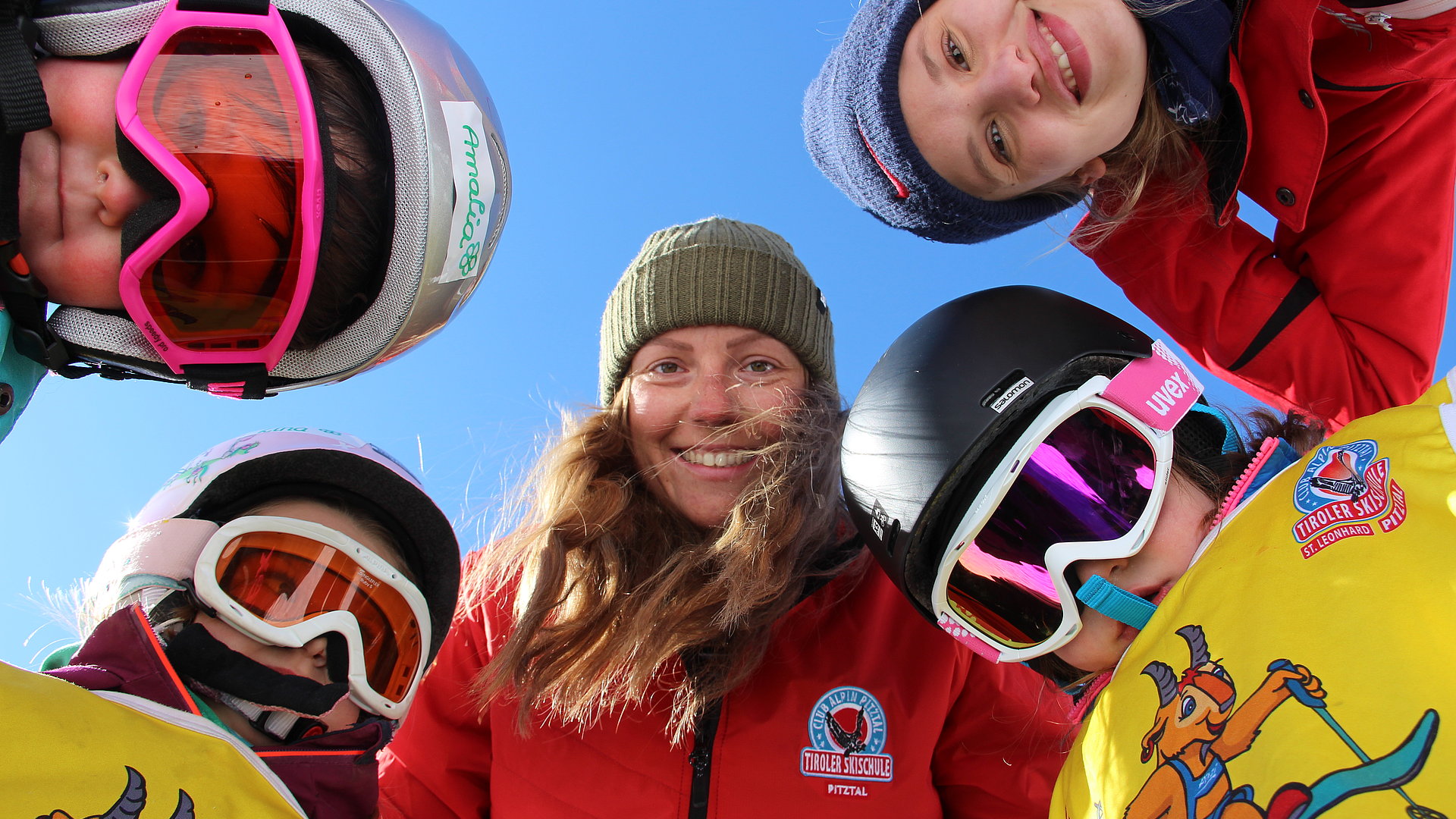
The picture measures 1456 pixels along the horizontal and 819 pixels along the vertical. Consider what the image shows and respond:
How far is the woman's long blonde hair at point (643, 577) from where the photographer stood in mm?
2861

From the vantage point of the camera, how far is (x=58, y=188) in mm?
1748

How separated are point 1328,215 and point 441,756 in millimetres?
3207

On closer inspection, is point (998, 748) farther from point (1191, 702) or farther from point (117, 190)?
point (117, 190)

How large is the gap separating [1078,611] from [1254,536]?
0.47 metres

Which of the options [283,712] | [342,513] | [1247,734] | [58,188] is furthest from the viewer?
[342,513]

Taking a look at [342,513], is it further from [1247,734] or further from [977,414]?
[1247,734]

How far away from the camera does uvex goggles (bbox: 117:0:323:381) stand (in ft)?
5.77

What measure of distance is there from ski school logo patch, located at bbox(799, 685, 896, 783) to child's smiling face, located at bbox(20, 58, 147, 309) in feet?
6.76

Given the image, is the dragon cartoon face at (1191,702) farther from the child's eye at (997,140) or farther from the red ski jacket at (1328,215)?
the red ski jacket at (1328,215)

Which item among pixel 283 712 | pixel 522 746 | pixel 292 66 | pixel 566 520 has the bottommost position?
pixel 522 746

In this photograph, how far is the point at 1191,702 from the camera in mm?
1715

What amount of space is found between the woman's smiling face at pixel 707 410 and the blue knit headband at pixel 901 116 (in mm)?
671

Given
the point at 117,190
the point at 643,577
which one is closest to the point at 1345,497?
the point at 643,577

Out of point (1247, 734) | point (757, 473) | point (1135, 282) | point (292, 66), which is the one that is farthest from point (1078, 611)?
point (292, 66)
